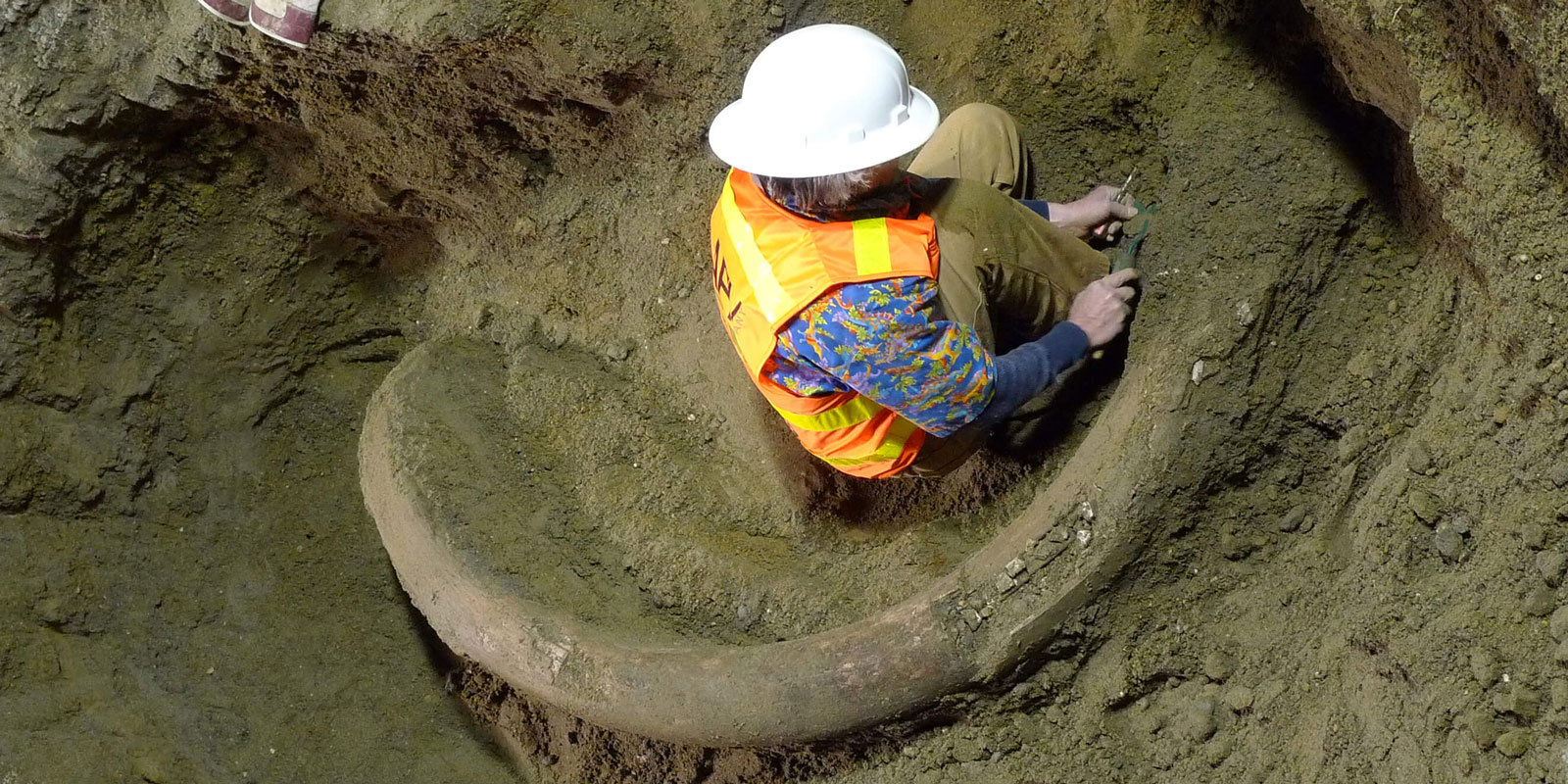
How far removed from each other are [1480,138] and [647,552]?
214 centimetres

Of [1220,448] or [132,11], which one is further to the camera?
[132,11]

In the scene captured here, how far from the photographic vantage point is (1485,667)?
1.94 m

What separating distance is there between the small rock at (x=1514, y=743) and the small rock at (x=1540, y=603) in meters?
0.19

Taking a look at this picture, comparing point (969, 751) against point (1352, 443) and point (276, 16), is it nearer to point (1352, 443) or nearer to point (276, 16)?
point (1352, 443)

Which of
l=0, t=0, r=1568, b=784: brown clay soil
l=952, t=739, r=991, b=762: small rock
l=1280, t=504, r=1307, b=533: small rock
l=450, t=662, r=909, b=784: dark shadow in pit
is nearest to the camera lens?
l=0, t=0, r=1568, b=784: brown clay soil

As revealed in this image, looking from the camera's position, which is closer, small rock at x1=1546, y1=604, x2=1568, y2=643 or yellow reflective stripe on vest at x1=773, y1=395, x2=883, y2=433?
small rock at x1=1546, y1=604, x2=1568, y2=643

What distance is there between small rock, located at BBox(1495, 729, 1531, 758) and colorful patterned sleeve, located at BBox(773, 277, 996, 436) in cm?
107

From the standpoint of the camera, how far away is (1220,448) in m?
2.40

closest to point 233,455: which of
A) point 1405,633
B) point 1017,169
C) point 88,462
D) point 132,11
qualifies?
point 88,462

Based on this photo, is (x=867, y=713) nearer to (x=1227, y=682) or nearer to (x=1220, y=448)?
(x=1227, y=682)

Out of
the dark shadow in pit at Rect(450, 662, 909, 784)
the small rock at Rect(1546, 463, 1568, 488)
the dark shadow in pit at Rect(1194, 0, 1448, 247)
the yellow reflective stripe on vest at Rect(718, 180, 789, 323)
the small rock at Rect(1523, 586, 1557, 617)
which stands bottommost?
the dark shadow in pit at Rect(450, 662, 909, 784)

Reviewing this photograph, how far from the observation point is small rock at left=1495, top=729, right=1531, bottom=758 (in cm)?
186

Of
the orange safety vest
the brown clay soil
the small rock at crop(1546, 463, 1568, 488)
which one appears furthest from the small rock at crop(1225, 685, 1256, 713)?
the orange safety vest

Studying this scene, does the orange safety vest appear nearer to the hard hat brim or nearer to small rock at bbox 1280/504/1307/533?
the hard hat brim
